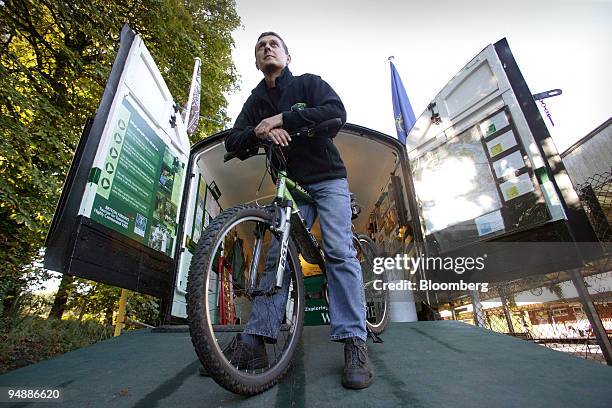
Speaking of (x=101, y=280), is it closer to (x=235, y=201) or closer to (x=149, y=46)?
(x=235, y=201)

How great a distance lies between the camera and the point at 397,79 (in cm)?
699

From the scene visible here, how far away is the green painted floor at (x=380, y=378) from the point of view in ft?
3.84

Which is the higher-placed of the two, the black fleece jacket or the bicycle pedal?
the black fleece jacket

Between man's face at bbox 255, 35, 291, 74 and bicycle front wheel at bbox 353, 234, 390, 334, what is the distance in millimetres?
1674

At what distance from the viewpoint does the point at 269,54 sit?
1.95m

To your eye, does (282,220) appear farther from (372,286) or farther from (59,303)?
(59,303)

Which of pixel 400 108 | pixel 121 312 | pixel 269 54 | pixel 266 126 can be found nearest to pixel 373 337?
pixel 266 126

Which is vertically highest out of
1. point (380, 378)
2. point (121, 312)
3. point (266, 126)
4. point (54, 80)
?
point (54, 80)

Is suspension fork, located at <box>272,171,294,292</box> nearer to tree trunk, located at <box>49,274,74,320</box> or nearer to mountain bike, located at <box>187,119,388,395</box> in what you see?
mountain bike, located at <box>187,119,388,395</box>

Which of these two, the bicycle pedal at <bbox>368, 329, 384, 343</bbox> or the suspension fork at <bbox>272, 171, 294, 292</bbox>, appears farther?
the bicycle pedal at <bbox>368, 329, 384, 343</bbox>

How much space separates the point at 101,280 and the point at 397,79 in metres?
7.03

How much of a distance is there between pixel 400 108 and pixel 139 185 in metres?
5.79

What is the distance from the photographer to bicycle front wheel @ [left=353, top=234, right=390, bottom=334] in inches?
109

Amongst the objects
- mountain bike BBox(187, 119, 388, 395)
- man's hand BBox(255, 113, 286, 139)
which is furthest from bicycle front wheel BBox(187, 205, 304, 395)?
man's hand BBox(255, 113, 286, 139)
